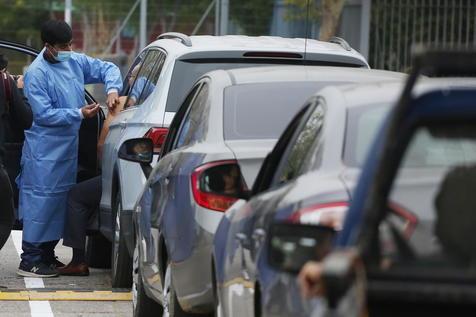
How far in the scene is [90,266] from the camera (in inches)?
491

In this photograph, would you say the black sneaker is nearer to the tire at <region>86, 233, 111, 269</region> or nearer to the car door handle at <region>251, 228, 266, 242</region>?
the tire at <region>86, 233, 111, 269</region>

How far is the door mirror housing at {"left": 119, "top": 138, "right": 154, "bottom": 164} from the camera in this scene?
9.29 metres

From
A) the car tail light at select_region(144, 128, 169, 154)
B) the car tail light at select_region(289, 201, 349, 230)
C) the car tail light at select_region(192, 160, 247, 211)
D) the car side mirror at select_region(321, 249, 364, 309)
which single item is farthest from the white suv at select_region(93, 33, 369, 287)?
the car side mirror at select_region(321, 249, 364, 309)

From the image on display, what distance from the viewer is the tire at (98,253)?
12438 millimetres

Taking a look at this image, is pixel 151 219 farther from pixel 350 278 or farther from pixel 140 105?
pixel 350 278

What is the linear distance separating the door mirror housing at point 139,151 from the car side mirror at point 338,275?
17.8 ft

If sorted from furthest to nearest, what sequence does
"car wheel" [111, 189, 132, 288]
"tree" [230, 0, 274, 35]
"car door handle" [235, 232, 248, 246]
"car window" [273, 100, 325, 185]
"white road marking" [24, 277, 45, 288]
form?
"tree" [230, 0, 274, 35] < "white road marking" [24, 277, 45, 288] < "car wheel" [111, 189, 132, 288] < "car door handle" [235, 232, 248, 246] < "car window" [273, 100, 325, 185]

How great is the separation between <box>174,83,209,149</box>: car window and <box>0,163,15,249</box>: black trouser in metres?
2.43

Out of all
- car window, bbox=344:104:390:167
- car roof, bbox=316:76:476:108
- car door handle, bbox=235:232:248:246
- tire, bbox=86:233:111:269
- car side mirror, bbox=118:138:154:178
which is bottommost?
tire, bbox=86:233:111:269

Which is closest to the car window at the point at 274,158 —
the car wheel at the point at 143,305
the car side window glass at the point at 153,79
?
the car wheel at the point at 143,305

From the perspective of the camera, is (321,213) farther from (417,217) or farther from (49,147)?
(49,147)

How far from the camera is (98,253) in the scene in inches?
493

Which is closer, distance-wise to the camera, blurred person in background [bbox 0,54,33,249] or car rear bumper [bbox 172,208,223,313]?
car rear bumper [bbox 172,208,223,313]

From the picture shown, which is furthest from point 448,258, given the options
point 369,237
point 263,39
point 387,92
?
point 263,39
